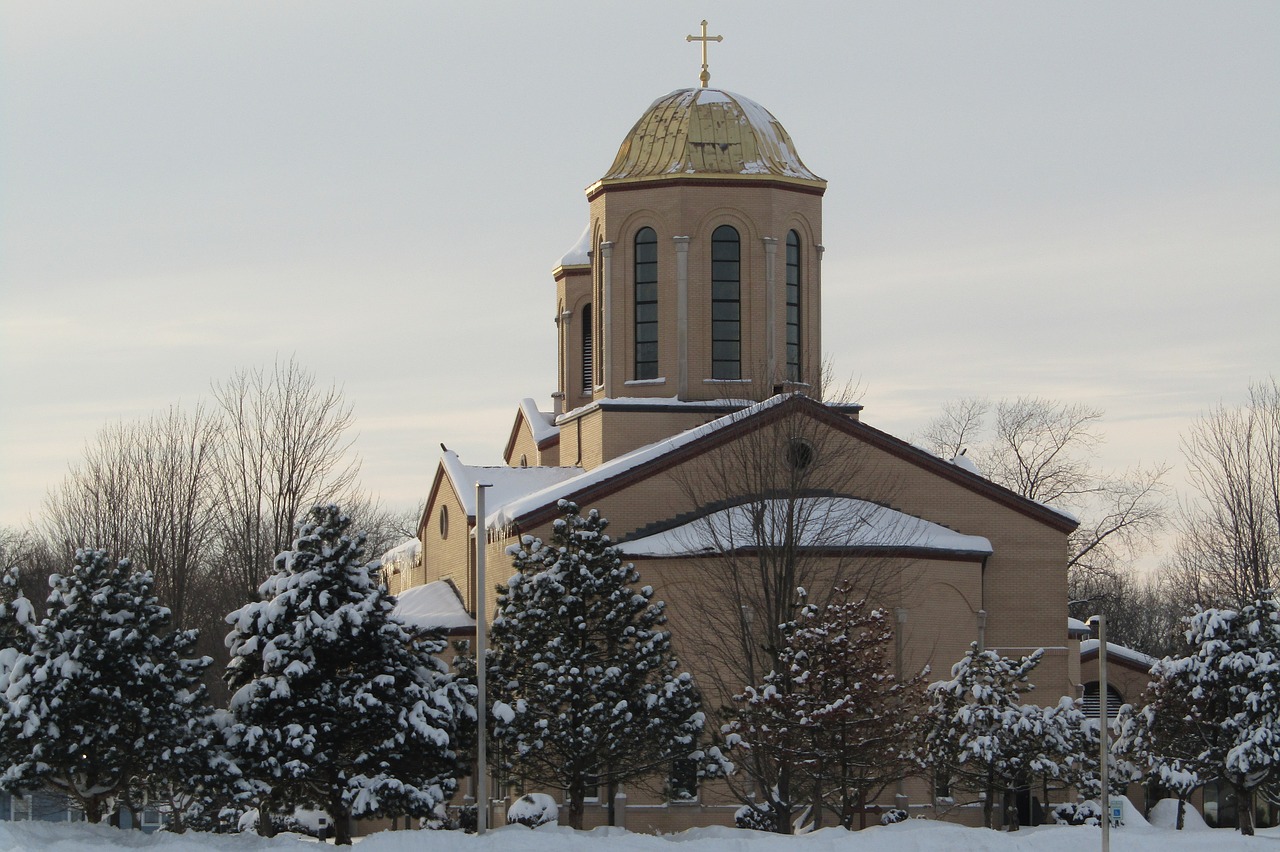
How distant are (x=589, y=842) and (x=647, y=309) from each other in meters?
14.5

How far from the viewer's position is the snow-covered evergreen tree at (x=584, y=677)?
85.0ft

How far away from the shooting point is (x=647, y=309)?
3425 cm

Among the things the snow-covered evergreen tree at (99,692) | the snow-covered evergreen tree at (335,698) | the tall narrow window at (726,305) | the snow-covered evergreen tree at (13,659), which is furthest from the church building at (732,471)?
the snow-covered evergreen tree at (13,659)

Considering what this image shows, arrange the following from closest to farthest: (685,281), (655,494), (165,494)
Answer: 1. (655,494)
2. (685,281)
3. (165,494)

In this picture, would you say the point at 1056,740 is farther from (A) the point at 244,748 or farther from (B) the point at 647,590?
(A) the point at 244,748

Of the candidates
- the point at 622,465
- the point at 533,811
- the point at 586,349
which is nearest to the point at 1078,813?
the point at 622,465

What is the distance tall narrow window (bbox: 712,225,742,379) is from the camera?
3375 centimetres

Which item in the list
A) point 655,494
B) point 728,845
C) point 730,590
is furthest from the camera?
point 655,494

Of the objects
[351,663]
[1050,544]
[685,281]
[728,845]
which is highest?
[685,281]

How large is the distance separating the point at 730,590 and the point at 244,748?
808cm

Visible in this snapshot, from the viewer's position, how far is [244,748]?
23750 mm

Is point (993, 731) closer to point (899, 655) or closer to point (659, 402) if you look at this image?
point (899, 655)

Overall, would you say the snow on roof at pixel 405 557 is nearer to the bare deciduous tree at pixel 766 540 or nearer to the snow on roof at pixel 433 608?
the snow on roof at pixel 433 608

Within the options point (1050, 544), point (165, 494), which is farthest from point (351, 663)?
point (165, 494)
